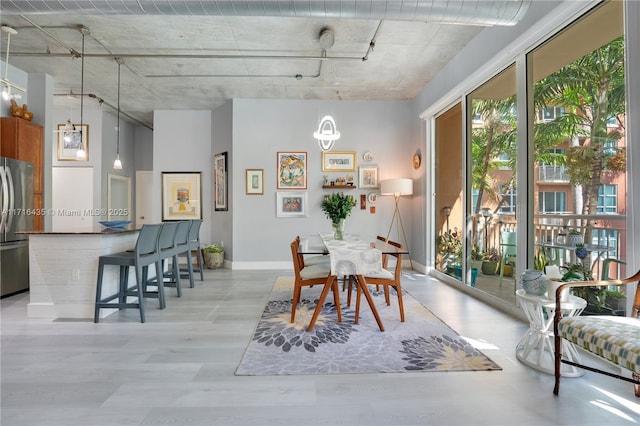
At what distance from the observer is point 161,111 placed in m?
6.46

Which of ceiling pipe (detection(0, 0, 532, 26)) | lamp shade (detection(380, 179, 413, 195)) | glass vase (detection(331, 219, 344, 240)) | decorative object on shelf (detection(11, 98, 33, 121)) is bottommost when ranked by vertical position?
glass vase (detection(331, 219, 344, 240))

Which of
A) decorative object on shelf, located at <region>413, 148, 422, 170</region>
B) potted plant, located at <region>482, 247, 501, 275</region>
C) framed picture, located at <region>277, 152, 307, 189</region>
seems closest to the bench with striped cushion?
potted plant, located at <region>482, 247, 501, 275</region>

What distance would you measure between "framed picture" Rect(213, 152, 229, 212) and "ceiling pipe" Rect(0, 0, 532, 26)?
145 inches

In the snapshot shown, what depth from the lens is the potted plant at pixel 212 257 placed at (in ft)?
19.4

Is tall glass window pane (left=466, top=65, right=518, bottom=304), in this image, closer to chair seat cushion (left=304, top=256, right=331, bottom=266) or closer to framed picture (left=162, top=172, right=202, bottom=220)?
chair seat cushion (left=304, top=256, right=331, bottom=266)

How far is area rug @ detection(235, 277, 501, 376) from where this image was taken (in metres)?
2.21

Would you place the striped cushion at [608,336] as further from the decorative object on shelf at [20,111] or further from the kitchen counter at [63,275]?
the decorative object on shelf at [20,111]

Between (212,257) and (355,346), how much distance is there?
4026 mm

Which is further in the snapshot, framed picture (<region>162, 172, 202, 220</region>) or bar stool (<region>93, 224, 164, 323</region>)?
framed picture (<region>162, 172, 202, 220</region>)

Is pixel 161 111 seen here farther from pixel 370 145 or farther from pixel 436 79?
pixel 436 79

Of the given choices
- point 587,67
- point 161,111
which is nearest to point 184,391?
point 587,67

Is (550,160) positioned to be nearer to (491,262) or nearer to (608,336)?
(491,262)

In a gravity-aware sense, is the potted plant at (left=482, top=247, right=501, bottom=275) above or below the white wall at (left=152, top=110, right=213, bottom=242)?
below

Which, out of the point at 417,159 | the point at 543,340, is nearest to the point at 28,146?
the point at 417,159
